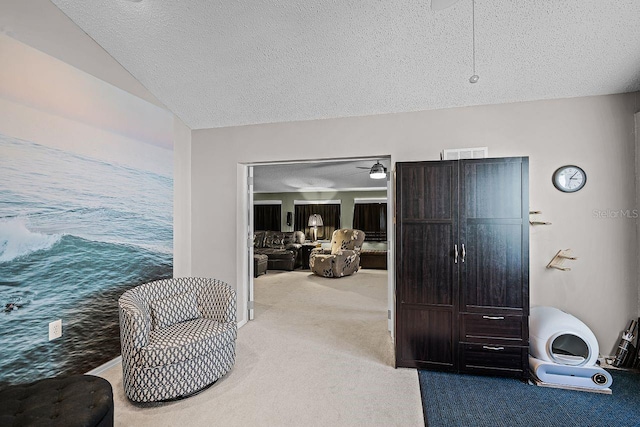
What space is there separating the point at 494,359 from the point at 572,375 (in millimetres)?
562

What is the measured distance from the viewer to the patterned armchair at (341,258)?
7348mm

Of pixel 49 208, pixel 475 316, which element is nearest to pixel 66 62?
pixel 49 208

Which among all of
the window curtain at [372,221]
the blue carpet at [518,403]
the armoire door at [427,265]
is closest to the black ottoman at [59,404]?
the blue carpet at [518,403]

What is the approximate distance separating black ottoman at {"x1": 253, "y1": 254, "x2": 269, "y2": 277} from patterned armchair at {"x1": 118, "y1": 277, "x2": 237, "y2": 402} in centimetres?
434

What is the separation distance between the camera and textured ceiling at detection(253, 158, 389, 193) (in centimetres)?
631

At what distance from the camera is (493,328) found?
2.68m

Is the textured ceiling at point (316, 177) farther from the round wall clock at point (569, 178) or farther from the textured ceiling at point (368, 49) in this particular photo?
the round wall clock at point (569, 178)

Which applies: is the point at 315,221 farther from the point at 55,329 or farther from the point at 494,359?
the point at 55,329

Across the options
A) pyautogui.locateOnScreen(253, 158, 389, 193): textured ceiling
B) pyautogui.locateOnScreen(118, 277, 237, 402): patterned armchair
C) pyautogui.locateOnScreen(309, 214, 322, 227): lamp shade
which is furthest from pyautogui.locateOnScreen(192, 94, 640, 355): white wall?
pyautogui.locateOnScreen(309, 214, 322, 227): lamp shade

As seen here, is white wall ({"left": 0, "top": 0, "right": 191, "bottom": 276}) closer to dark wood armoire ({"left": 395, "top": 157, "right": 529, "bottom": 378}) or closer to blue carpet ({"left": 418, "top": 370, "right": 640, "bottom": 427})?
dark wood armoire ({"left": 395, "top": 157, "right": 529, "bottom": 378})

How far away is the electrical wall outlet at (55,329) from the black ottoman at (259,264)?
4831 millimetres

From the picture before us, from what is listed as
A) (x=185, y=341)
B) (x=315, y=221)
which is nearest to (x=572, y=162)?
(x=185, y=341)

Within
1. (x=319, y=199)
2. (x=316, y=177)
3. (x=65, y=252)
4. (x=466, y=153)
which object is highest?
(x=316, y=177)

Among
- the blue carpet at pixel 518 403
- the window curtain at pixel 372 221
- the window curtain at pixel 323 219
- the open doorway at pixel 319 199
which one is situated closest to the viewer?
the blue carpet at pixel 518 403
